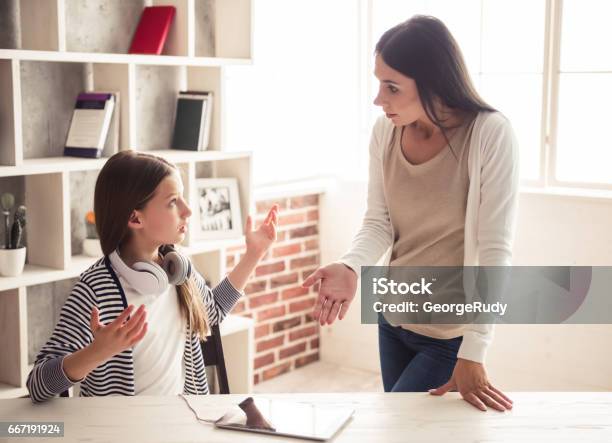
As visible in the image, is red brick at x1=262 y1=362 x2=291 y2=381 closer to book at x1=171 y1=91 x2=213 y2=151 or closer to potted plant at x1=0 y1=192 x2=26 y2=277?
book at x1=171 y1=91 x2=213 y2=151

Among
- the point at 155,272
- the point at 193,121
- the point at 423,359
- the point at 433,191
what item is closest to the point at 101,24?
the point at 193,121

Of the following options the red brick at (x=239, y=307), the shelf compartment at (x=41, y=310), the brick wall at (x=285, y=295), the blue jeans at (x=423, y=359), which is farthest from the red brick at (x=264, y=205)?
the blue jeans at (x=423, y=359)

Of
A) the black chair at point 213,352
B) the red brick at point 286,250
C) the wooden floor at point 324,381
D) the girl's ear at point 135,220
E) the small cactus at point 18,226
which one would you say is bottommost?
the wooden floor at point 324,381

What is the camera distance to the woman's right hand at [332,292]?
1.97m

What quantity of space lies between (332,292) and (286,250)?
2.40 metres

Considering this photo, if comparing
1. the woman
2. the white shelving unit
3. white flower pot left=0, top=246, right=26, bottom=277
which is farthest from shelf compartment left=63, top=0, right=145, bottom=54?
the woman

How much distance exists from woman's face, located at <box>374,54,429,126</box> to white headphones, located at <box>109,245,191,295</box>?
655 millimetres

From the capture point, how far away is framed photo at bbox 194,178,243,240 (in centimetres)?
347

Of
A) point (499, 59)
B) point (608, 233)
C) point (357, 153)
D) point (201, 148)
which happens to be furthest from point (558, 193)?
point (201, 148)

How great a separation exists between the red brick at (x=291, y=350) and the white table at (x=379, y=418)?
2597mm

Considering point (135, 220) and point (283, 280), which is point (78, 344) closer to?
point (135, 220)

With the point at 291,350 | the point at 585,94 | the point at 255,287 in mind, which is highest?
the point at 585,94

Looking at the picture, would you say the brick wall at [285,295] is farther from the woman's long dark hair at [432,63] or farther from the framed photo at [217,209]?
the woman's long dark hair at [432,63]

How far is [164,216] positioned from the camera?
7.08ft
